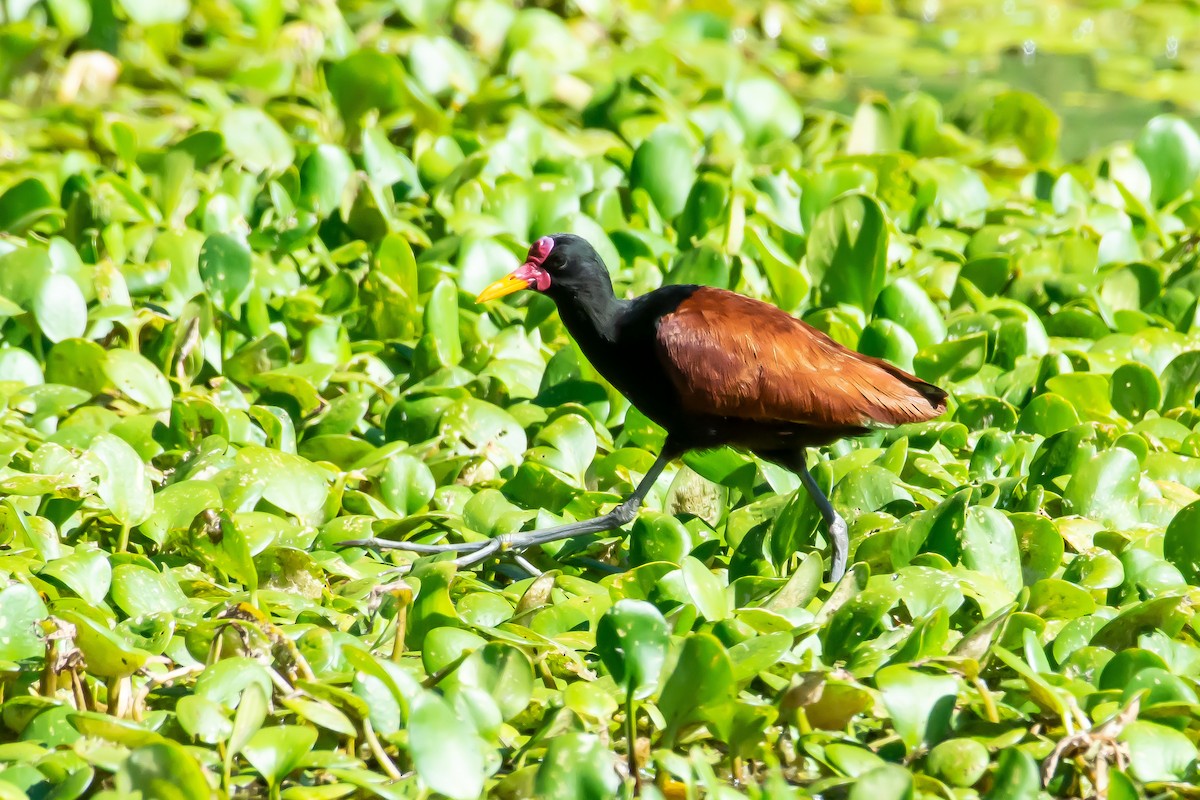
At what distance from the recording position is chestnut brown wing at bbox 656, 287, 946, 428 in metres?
4.13

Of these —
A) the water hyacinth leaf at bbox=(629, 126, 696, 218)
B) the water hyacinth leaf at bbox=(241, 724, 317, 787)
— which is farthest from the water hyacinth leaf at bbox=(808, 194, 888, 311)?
the water hyacinth leaf at bbox=(241, 724, 317, 787)

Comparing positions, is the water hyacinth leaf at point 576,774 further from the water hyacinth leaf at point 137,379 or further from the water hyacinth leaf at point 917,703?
the water hyacinth leaf at point 137,379

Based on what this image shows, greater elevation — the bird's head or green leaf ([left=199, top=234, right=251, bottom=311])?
the bird's head

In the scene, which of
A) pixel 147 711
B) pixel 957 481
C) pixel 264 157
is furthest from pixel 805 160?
pixel 147 711

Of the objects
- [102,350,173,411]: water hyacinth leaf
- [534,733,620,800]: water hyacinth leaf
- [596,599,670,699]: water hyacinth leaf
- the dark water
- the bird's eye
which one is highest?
the bird's eye

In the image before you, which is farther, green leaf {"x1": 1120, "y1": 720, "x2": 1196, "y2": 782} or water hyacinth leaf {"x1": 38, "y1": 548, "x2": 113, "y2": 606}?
water hyacinth leaf {"x1": 38, "y1": 548, "x2": 113, "y2": 606}

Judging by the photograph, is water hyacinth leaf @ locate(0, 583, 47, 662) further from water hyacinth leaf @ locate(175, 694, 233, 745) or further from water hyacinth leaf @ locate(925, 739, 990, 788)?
water hyacinth leaf @ locate(925, 739, 990, 788)

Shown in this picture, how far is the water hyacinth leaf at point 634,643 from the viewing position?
126 inches

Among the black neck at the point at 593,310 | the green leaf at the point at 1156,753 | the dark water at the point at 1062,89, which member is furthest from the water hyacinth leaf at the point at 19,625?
the dark water at the point at 1062,89

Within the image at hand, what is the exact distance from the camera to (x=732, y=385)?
163 inches

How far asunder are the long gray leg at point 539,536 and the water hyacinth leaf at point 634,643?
839 mm

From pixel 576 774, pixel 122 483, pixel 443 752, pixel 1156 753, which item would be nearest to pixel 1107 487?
pixel 1156 753

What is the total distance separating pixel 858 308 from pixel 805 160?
71.9 inches

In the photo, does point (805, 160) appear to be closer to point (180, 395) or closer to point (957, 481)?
point (957, 481)
